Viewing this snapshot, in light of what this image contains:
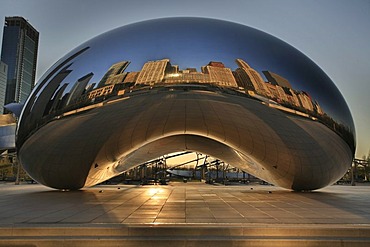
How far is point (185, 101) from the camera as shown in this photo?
331 inches

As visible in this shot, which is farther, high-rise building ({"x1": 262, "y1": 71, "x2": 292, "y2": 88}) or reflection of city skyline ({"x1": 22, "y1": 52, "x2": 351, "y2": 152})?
high-rise building ({"x1": 262, "y1": 71, "x2": 292, "y2": 88})

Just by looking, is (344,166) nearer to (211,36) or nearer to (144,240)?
(211,36)

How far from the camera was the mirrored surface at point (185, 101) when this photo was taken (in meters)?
8.27

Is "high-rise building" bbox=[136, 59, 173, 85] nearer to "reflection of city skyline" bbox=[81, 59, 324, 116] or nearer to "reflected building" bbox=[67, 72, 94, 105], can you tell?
"reflection of city skyline" bbox=[81, 59, 324, 116]

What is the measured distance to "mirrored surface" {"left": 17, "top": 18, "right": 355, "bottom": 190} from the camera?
8.27m

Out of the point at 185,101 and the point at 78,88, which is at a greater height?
the point at 78,88

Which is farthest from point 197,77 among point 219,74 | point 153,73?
point 153,73

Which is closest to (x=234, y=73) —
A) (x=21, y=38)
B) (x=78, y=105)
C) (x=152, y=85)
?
(x=152, y=85)

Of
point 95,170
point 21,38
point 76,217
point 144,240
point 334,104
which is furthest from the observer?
point 21,38

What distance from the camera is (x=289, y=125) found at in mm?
8875

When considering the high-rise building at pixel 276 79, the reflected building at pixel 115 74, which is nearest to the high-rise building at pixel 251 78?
the high-rise building at pixel 276 79

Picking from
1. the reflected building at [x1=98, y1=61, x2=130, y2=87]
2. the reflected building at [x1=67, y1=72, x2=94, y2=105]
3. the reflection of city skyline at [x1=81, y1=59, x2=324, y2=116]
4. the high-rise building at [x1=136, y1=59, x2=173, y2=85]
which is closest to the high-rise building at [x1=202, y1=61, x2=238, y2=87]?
the reflection of city skyline at [x1=81, y1=59, x2=324, y2=116]

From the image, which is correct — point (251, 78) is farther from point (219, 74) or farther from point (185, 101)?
point (185, 101)

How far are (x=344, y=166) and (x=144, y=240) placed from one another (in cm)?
812
